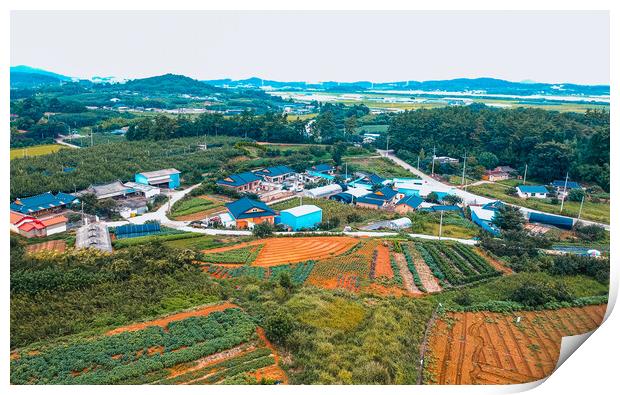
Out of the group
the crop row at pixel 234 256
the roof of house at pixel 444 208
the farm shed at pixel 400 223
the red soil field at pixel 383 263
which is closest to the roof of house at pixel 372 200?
the roof of house at pixel 444 208

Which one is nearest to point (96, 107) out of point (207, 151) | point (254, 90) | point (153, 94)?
point (153, 94)

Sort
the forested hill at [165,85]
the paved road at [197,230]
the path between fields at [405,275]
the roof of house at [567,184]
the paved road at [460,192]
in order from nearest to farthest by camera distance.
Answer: the path between fields at [405,275], the paved road at [197,230], the paved road at [460,192], the roof of house at [567,184], the forested hill at [165,85]

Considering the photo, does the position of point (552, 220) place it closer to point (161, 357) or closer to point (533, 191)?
point (533, 191)

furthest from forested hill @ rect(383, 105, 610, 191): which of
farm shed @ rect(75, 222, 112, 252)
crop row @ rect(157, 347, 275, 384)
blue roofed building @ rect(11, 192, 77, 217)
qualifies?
blue roofed building @ rect(11, 192, 77, 217)

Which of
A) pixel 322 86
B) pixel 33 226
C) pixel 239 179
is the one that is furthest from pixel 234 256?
pixel 322 86

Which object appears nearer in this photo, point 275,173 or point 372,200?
point 372,200

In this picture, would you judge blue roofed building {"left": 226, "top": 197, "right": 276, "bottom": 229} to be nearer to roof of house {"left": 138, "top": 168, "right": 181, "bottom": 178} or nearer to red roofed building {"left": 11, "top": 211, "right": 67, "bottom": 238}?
roof of house {"left": 138, "top": 168, "right": 181, "bottom": 178}

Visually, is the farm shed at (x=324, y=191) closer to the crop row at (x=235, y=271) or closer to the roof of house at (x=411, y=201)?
the roof of house at (x=411, y=201)
